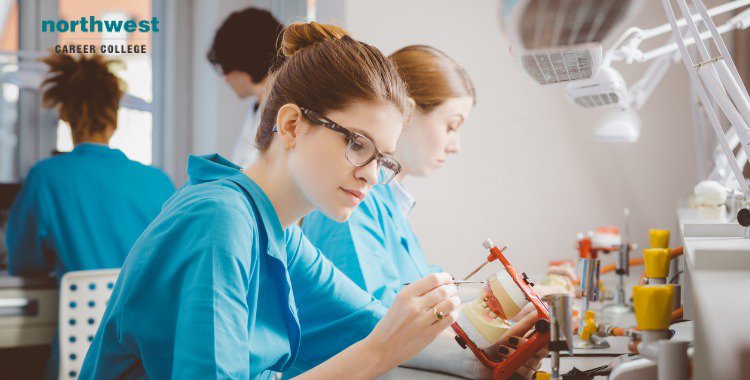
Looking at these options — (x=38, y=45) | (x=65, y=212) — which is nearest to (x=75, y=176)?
(x=65, y=212)

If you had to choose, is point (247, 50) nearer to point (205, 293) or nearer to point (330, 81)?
point (330, 81)

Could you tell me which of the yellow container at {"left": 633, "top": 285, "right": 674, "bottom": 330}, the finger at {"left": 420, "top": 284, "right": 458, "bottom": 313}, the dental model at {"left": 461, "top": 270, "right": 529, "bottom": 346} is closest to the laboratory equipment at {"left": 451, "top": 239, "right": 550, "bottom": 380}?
A: the dental model at {"left": 461, "top": 270, "right": 529, "bottom": 346}

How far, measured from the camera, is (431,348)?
58.1 inches

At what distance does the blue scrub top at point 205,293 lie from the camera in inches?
39.5

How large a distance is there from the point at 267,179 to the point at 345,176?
0.46ft

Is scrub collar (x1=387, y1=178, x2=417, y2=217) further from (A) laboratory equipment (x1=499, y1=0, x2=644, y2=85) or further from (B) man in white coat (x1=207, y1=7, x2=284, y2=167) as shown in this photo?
(A) laboratory equipment (x1=499, y1=0, x2=644, y2=85)

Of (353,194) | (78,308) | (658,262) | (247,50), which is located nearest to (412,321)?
(353,194)

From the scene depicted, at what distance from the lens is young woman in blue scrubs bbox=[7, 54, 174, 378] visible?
8.78ft

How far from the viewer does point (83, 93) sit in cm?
279

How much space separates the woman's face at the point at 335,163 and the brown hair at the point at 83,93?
176 centimetres

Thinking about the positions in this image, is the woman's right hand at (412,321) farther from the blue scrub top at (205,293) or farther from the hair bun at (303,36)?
the hair bun at (303,36)

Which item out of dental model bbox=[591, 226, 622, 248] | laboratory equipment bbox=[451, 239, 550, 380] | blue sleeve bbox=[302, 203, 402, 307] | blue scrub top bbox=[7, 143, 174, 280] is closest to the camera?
laboratory equipment bbox=[451, 239, 550, 380]

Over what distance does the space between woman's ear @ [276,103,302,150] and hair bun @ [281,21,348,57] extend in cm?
20

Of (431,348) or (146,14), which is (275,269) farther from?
(146,14)
